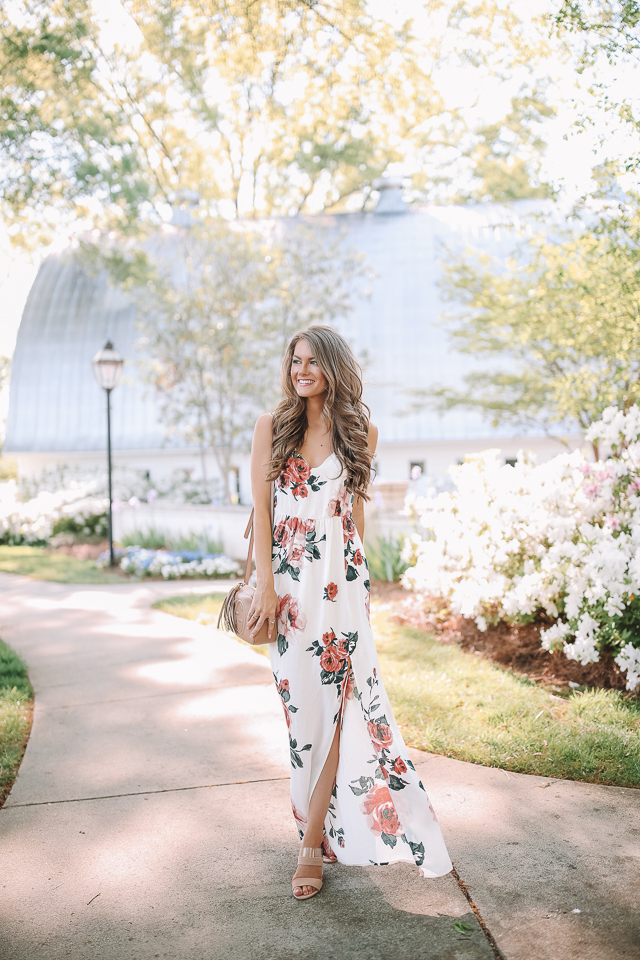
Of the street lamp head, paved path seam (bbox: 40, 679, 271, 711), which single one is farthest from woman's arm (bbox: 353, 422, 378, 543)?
the street lamp head

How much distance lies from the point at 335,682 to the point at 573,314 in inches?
243

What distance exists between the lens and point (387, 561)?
8.77m

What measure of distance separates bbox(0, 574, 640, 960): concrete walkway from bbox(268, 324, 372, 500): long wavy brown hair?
56.9 inches

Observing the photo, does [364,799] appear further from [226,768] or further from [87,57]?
[87,57]

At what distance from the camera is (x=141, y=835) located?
3.25 meters

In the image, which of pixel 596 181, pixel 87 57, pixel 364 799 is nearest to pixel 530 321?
pixel 596 181

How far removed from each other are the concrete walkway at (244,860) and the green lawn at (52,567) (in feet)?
21.3

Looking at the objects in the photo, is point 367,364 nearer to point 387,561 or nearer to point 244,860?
point 387,561

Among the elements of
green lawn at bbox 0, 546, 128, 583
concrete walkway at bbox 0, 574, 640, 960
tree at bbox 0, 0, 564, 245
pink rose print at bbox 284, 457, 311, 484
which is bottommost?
green lawn at bbox 0, 546, 128, 583

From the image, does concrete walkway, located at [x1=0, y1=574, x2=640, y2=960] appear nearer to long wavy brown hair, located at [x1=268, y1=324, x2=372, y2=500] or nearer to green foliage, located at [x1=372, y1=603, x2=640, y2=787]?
green foliage, located at [x1=372, y1=603, x2=640, y2=787]

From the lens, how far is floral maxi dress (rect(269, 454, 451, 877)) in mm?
2846

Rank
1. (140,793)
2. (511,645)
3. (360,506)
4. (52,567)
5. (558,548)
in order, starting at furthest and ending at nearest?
(52,567) < (511,645) < (558,548) < (140,793) < (360,506)

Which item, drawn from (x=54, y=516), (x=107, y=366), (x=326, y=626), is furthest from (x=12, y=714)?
(x=54, y=516)

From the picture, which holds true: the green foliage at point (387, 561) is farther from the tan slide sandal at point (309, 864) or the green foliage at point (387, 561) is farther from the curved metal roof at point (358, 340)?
the curved metal roof at point (358, 340)
